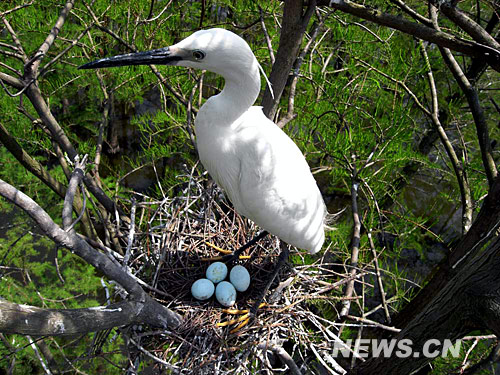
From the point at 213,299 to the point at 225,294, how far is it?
0.10 metres

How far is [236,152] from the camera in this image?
4.49 feet

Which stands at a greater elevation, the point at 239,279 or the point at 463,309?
the point at 463,309

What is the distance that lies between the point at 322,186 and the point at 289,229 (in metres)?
2.55

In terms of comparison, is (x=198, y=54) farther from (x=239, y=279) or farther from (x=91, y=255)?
(x=239, y=279)

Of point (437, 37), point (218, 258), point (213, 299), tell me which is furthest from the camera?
point (218, 258)

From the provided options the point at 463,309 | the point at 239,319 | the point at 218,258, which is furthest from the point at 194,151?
the point at 463,309

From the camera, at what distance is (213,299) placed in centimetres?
163

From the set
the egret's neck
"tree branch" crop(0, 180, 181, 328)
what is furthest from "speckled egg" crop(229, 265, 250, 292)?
the egret's neck

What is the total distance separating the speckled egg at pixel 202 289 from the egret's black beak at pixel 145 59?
927mm

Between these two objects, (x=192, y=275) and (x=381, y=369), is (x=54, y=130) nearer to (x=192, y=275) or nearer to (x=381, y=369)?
(x=192, y=275)

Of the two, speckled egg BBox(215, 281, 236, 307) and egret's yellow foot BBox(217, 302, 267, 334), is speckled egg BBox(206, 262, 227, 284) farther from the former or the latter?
egret's yellow foot BBox(217, 302, 267, 334)

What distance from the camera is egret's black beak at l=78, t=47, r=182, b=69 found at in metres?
1.15

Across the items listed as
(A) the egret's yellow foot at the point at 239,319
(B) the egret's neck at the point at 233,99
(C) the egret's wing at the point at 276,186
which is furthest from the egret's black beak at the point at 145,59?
(A) the egret's yellow foot at the point at 239,319

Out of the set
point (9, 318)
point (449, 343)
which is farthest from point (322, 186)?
point (9, 318)
